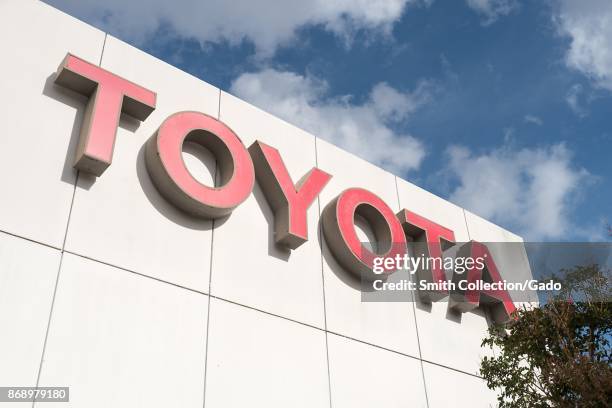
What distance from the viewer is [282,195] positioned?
466 inches

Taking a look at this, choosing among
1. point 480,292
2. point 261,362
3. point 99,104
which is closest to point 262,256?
point 261,362

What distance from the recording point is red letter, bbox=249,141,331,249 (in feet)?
37.7

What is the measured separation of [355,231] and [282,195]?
190cm

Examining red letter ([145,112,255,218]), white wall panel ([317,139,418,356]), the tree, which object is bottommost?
the tree

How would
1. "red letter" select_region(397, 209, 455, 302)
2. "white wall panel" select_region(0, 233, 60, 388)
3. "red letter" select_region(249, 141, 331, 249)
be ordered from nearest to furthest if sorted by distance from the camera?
"white wall panel" select_region(0, 233, 60, 388), "red letter" select_region(249, 141, 331, 249), "red letter" select_region(397, 209, 455, 302)

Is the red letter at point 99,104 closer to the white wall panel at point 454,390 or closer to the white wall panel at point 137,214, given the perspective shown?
the white wall panel at point 137,214

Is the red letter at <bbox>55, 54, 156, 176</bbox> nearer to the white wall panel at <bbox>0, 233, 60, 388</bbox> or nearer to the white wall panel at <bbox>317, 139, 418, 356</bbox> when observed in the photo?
the white wall panel at <bbox>0, 233, 60, 388</bbox>

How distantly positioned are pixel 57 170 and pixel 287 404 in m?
5.06

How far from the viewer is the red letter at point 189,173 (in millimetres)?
10156

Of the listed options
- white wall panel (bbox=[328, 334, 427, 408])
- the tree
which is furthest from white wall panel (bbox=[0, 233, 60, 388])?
the tree

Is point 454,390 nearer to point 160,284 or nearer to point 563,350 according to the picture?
point 563,350

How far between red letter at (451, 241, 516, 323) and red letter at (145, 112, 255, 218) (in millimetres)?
5767

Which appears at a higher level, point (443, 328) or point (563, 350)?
point (443, 328)

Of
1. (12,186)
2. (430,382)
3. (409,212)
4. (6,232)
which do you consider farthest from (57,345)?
(409,212)
